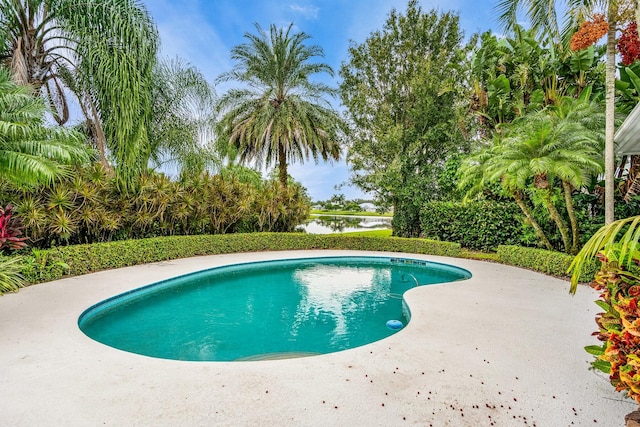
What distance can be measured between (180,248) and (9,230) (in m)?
4.97

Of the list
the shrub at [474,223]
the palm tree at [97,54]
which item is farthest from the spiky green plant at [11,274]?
the shrub at [474,223]

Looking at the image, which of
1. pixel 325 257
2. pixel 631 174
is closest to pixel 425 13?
pixel 631 174

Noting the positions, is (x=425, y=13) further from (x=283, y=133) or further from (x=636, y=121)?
(x=636, y=121)

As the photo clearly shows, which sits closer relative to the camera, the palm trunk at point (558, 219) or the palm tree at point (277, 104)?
the palm trunk at point (558, 219)

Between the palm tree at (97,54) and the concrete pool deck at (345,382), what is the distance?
6.12 metres

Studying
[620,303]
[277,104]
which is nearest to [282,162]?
[277,104]

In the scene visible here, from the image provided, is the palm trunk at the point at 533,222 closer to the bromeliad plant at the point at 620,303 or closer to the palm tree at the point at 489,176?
the palm tree at the point at 489,176

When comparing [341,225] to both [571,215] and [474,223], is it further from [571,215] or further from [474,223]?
[571,215]

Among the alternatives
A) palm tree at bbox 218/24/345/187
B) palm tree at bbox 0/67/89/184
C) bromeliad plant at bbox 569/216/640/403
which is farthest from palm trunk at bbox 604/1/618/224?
palm tree at bbox 218/24/345/187

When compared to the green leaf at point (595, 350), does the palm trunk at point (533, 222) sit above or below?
→ above

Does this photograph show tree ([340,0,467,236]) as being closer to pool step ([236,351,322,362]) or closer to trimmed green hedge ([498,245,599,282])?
trimmed green hedge ([498,245,599,282])

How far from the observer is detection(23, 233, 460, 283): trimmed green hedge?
8195 mm

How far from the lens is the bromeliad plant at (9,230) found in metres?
7.19

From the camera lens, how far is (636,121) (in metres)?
4.78
